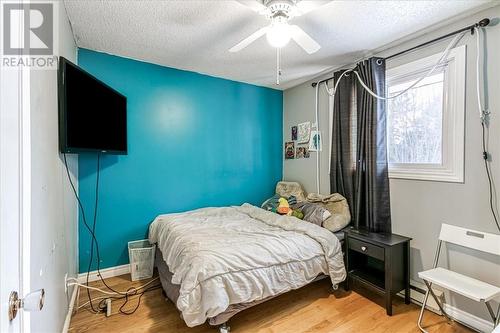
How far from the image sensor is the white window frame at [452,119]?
199 centimetres

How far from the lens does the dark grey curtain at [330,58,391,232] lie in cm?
251

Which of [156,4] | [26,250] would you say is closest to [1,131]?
[26,250]

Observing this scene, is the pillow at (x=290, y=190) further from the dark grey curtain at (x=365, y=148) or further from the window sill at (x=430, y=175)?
the window sill at (x=430, y=175)

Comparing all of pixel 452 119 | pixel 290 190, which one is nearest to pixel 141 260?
pixel 290 190

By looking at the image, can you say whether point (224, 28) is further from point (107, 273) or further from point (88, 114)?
point (107, 273)

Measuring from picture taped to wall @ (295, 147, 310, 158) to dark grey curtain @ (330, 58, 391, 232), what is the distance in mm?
653

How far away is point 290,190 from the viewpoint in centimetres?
364

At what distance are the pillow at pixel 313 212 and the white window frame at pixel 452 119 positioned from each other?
989 mm

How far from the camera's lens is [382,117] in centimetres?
253

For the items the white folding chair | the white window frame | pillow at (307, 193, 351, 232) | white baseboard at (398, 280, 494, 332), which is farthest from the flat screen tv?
white baseboard at (398, 280, 494, 332)

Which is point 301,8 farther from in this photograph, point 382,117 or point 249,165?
point 249,165

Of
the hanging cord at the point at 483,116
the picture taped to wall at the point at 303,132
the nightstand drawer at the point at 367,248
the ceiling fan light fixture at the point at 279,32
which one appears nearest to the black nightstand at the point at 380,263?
the nightstand drawer at the point at 367,248

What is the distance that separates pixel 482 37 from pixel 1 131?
288cm

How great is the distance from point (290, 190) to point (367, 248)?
1521mm
